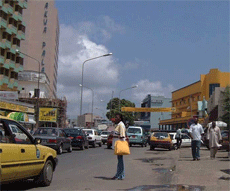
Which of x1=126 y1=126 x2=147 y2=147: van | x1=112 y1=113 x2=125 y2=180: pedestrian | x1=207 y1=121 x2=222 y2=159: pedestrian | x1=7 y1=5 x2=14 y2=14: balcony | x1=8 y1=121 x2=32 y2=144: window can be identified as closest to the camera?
x1=8 y1=121 x2=32 y2=144: window

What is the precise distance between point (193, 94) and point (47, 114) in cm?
3342

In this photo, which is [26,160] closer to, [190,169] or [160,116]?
[190,169]

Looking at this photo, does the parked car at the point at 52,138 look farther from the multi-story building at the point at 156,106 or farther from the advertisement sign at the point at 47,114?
the multi-story building at the point at 156,106

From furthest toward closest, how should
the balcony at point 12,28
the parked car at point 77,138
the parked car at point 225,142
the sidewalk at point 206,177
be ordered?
1. the balcony at point 12,28
2. the parked car at point 77,138
3. the parked car at point 225,142
4. the sidewalk at point 206,177

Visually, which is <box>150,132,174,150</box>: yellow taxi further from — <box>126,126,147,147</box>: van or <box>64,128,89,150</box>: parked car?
<box>64,128,89,150</box>: parked car

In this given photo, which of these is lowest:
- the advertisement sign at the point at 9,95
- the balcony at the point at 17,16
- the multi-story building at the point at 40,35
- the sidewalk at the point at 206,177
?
the sidewalk at the point at 206,177

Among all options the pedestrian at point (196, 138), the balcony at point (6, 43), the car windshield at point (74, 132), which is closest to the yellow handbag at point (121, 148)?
the pedestrian at point (196, 138)

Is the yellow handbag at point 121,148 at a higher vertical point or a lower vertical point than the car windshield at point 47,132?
lower

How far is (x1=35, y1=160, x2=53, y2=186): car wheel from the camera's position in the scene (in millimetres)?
9078

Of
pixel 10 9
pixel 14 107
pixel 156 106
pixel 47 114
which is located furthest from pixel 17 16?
pixel 156 106

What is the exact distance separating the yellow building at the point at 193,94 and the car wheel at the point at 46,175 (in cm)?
5817

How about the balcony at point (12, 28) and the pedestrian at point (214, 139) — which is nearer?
the pedestrian at point (214, 139)

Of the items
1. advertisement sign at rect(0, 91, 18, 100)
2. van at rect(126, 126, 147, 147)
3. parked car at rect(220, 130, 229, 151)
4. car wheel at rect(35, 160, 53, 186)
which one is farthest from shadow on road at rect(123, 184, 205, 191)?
advertisement sign at rect(0, 91, 18, 100)

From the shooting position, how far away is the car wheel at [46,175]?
9.08 m
